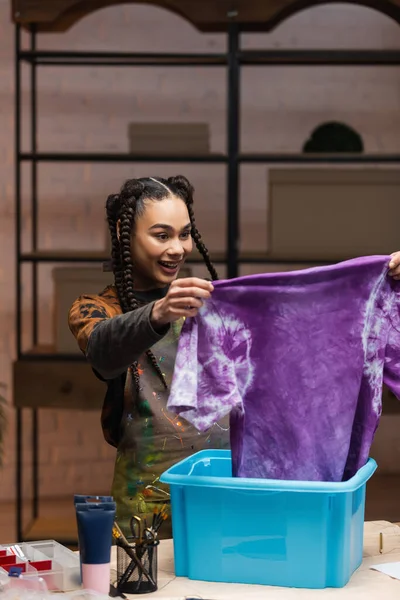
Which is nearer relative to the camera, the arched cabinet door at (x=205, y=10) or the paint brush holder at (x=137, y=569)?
the paint brush holder at (x=137, y=569)

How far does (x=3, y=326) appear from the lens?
484cm

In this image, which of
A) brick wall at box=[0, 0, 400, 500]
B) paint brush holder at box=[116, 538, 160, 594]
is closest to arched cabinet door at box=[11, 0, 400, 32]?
brick wall at box=[0, 0, 400, 500]

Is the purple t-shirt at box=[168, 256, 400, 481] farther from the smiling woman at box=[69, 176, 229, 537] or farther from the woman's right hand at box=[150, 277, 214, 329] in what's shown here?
the smiling woman at box=[69, 176, 229, 537]

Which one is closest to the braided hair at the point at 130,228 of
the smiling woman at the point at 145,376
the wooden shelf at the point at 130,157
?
the smiling woman at the point at 145,376

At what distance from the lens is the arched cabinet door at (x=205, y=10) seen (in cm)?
376

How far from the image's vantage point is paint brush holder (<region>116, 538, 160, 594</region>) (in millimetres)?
1558

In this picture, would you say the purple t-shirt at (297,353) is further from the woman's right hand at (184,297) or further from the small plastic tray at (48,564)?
the small plastic tray at (48,564)

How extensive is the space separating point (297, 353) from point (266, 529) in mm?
305

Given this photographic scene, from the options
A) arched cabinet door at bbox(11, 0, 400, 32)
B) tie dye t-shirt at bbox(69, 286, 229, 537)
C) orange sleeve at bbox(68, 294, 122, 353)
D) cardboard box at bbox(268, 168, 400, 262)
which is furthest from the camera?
cardboard box at bbox(268, 168, 400, 262)

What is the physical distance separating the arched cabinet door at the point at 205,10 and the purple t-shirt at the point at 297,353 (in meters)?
2.33

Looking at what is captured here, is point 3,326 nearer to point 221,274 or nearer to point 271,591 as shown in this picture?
point 221,274

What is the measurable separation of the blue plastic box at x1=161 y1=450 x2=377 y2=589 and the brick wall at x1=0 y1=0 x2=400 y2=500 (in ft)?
10.8

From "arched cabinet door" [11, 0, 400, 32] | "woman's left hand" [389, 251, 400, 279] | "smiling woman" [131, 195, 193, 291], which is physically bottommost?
"woman's left hand" [389, 251, 400, 279]

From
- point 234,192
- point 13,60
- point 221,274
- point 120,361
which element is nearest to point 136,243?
point 120,361
